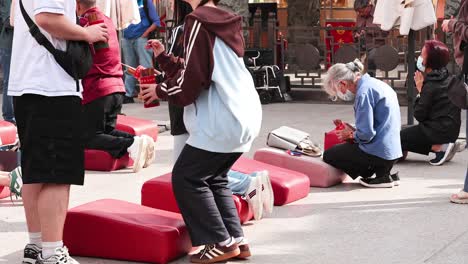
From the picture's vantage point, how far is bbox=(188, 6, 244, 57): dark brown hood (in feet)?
18.0

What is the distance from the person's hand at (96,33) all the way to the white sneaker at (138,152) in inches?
131

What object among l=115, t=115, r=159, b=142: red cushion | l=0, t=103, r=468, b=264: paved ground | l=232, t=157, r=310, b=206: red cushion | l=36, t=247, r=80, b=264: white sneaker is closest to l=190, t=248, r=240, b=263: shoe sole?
l=0, t=103, r=468, b=264: paved ground

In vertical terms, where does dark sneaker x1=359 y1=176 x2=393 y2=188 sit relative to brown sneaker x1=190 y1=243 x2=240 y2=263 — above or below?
below

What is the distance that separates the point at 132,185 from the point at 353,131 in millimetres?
1891

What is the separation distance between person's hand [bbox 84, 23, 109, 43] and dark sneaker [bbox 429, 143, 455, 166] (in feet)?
14.6

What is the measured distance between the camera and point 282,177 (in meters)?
7.59

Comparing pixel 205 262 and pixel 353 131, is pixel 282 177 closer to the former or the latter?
pixel 353 131

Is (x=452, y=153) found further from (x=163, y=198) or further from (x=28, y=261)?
(x=28, y=261)

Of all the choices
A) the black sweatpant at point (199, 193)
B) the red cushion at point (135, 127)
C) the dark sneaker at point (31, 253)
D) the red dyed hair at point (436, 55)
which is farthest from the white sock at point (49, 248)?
the red dyed hair at point (436, 55)

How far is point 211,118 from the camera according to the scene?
5.55 meters

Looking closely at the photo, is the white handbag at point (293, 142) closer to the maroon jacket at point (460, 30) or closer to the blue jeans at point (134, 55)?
the maroon jacket at point (460, 30)

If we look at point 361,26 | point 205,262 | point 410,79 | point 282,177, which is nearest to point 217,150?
point 205,262

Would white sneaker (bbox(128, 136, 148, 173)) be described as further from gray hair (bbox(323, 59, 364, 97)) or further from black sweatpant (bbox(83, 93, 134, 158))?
gray hair (bbox(323, 59, 364, 97))

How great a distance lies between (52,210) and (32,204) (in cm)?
19
